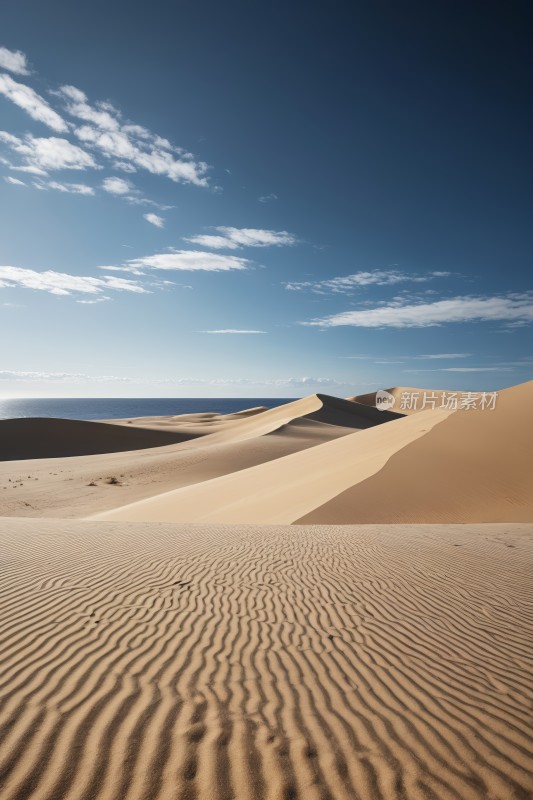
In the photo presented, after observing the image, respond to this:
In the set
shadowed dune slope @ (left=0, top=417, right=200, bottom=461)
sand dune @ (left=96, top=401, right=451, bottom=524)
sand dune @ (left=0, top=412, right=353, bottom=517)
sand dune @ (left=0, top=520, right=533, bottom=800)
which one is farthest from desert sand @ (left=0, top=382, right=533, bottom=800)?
shadowed dune slope @ (left=0, top=417, right=200, bottom=461)

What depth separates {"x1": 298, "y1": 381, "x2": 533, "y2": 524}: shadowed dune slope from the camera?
11516mm

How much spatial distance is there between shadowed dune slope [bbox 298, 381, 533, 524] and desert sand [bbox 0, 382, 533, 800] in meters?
0.69

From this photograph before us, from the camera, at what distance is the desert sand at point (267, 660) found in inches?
98.1

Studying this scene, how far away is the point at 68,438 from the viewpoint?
1517 inches

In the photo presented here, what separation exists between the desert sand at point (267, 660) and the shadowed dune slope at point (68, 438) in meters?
27.5

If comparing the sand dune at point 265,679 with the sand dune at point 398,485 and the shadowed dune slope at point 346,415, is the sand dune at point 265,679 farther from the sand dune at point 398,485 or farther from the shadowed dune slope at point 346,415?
the shadowed dune slope at point 346,415

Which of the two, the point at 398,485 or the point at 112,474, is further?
the point at 112,474

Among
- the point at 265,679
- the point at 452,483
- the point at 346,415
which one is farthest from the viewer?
the point at 346,415

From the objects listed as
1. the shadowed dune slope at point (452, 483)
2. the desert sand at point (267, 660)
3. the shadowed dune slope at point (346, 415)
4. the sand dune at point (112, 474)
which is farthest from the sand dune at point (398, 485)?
the shadowed dune slope at point (346, 415)

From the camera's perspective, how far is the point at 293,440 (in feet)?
103

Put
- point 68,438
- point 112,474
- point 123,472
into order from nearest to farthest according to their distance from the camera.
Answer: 1. point 112,474
2. point 123,472
3. point 68,438

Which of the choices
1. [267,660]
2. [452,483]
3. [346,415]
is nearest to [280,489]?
[452,483]

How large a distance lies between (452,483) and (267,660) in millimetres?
10851

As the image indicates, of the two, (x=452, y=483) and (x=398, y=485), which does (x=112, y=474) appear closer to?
(x=398, y=485)
